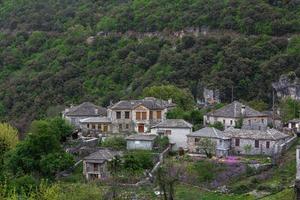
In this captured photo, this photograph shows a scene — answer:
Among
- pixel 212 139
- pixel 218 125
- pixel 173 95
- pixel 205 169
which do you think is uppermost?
pixel 173 95

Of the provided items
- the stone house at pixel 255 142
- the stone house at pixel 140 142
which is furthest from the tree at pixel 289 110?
the stone house at pixel 140 142

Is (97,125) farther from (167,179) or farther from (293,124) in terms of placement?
(167,179)

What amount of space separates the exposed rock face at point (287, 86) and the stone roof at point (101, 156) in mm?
33593

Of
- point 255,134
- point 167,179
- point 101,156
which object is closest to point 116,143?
point 101,156

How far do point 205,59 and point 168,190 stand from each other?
47261 millimetres

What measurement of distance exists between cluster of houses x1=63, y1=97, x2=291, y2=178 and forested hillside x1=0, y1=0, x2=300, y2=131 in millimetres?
22732

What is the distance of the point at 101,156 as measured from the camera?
49.4m

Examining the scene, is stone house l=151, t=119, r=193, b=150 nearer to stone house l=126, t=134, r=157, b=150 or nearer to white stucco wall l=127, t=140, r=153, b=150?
stone house l=126, t=134, r=157, b=150

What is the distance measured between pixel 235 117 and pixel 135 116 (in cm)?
735

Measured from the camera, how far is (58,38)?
116375 millimetres

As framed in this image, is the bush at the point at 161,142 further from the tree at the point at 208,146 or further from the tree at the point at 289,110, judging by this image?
the tree at the point at 289,110

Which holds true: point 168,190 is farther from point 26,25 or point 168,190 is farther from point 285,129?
point 26,25

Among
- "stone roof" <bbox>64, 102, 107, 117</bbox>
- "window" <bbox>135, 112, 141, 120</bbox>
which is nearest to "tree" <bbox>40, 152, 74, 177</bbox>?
"window" <bbox>135, 112, 141, 120</bbox>

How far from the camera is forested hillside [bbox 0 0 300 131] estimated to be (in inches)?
3386
